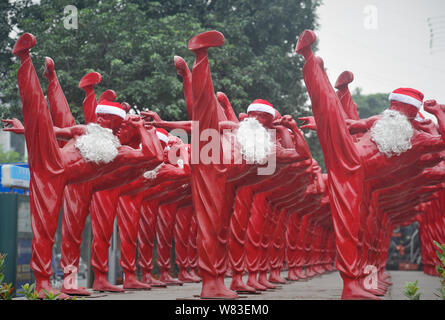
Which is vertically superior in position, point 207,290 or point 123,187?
point 123,187

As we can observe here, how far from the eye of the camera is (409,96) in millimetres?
7902

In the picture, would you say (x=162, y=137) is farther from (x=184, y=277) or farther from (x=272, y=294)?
(x=184, y=277)

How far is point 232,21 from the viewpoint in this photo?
18.8 meters

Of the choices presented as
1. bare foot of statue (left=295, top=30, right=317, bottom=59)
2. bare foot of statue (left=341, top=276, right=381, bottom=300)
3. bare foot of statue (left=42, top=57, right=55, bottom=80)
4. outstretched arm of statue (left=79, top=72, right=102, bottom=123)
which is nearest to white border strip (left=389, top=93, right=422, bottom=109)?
bare foot of statue (left=295, top=30, right=317, bottom=59)

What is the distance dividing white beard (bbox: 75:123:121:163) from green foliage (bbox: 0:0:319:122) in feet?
24.8

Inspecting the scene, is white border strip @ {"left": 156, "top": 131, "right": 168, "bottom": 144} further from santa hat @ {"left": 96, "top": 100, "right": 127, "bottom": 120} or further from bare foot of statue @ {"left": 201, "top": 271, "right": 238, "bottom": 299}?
bare foot of statue @ {"left": 201, "top": 271, "right": 238, "bottom": 299}

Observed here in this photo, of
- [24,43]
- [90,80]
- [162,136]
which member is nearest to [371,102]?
[162,136]

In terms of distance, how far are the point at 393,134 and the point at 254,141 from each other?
179 centimetres

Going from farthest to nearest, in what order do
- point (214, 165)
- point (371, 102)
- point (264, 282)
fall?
point (371, 102)
point (264, 282)
point (214, 165)

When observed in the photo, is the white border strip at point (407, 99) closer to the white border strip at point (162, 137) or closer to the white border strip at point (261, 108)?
the white border strip at point (261, 108)
